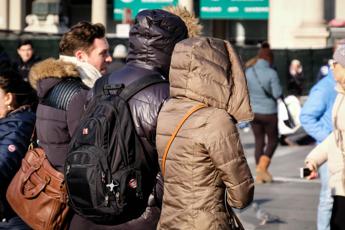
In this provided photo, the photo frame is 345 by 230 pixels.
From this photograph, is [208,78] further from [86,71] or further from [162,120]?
[86,71]

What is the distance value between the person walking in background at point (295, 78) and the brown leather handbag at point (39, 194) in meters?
25.9

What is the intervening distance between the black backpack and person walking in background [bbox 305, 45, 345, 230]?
2214 mm

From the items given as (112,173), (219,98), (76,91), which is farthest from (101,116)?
(76,91)

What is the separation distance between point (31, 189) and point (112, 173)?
1023mm

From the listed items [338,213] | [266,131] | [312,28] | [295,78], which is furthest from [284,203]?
[312,28]

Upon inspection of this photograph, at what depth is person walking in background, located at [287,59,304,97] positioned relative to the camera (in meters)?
31.0

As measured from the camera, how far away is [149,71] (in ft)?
14.9

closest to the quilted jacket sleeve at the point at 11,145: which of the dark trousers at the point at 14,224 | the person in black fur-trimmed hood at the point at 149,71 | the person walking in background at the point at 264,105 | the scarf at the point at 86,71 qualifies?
the dark trousers at the point at 14,224

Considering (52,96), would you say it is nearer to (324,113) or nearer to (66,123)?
(66,123)

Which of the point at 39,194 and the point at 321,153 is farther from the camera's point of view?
the point at 321,153

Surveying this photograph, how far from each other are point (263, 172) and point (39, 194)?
28.3 ft

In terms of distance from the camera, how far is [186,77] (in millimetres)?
4246

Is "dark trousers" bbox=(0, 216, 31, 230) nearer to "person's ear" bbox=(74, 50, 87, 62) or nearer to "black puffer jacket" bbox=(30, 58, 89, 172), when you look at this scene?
"black puffer jacket" bbox=(30, 58, 89, 172)

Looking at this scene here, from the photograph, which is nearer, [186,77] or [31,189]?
[186,77]
